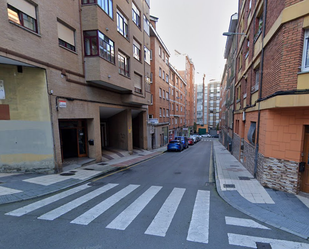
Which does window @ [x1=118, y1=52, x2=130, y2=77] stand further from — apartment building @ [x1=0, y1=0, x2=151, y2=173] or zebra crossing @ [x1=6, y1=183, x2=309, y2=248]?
zebra crossing @ [x1=6, y1=183, x2=309, y2=248]

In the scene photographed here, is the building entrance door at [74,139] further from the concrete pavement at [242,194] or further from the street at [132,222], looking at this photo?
the street at [132,222]

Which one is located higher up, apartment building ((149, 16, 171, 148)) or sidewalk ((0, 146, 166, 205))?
apartment building ((149, 16, 171, 148))

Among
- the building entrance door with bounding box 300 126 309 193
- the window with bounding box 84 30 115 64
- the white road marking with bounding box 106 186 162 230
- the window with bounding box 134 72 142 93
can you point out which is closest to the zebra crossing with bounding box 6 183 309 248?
the white road marking with bounding box 106 186 162 230

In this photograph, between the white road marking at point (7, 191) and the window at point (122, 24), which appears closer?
the white road marking at point (7, 191)

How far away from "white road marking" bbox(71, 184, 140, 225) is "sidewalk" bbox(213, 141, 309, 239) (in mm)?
3564

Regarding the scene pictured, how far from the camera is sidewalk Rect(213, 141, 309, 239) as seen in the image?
3.99 m

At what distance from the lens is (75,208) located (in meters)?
4.73

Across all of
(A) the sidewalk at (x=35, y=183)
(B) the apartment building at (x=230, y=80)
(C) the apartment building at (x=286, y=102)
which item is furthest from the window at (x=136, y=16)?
(A) the sidewalk at (x=35, y=183)

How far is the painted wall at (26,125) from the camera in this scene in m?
7.66

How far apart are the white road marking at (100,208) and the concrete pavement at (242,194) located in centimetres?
232

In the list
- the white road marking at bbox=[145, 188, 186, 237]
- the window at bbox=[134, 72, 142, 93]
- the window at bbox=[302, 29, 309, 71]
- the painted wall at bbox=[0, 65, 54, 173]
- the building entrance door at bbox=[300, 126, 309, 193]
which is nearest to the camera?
the white road marking at bbox=[145, 188, 186, 237]

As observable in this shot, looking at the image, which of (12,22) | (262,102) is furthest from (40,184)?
(262,102)

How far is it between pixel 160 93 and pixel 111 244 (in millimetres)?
24241

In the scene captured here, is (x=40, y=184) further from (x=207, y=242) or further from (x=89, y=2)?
(x=89, y=2)
